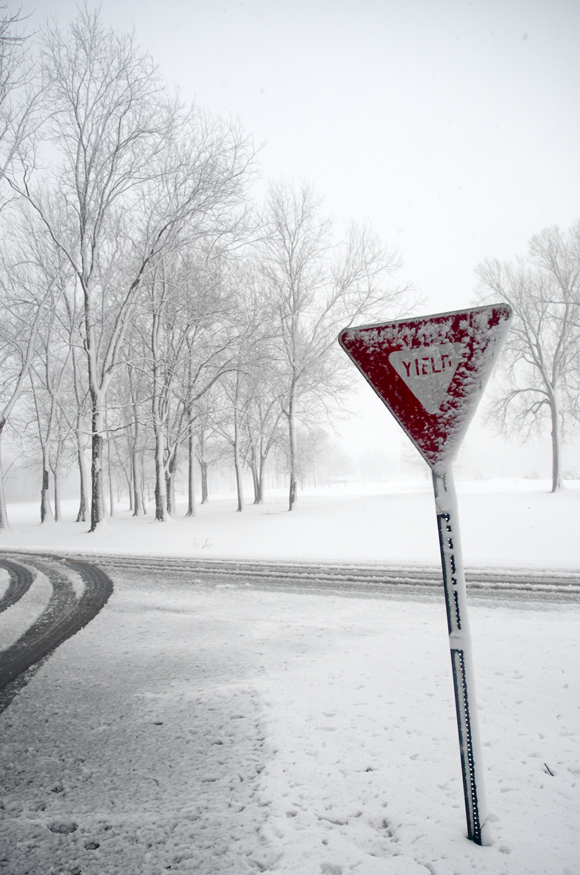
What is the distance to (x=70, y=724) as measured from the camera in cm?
324

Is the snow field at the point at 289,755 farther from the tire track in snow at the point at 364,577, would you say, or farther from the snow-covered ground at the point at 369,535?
the snow-covered ground at the point at 369,535

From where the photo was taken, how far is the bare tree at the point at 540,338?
74.7 feet

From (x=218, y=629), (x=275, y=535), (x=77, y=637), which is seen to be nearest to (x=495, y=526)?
(x=275, y=535)

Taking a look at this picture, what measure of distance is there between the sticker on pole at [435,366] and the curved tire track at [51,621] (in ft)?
12.8

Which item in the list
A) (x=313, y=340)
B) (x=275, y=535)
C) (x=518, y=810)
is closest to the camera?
(x=518, y=810)

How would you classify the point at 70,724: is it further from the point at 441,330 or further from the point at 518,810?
the point at 441,330

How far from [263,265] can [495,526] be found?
Result: 15.6 m

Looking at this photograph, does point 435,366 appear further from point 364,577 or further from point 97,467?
point 97,467

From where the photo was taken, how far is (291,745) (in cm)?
286

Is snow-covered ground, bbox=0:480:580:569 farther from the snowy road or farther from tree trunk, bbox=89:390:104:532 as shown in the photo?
the snowy road

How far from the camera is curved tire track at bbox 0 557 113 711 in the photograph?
4.18 metres

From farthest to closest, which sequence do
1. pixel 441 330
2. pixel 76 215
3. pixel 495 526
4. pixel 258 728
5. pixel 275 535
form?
pixel 76 215, pixel 275 535, pixel 495 526, pixel 258 728, pixel 441 330

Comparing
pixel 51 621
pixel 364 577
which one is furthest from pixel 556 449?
pixel 51 621

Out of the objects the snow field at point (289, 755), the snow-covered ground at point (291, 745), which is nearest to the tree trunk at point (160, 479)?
the snow-covered ground at point (291, 745)
